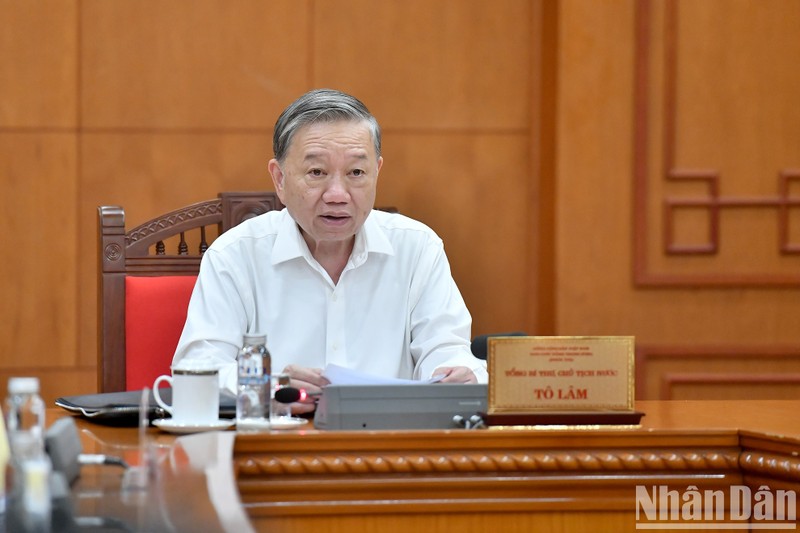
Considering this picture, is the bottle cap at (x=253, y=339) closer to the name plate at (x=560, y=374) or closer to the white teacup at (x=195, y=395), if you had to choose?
the white teacup at (x=195, y=395)

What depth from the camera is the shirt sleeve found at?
247 centimetres

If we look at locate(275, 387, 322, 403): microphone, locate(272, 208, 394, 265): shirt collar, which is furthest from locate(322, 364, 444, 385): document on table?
locate(272, 208, 394, 265): shirt collar

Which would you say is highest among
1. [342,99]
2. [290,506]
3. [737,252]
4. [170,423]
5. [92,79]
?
[92,79]

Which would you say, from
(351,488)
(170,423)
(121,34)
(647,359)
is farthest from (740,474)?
(121,34)

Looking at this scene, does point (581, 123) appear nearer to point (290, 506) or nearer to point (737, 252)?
point (737, 252)

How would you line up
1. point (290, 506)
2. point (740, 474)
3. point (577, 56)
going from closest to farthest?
point (290, 506), point (740, 474), point (577, 56)

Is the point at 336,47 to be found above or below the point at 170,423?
above

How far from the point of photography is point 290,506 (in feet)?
5.37

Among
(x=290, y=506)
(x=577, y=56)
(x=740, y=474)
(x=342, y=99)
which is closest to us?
(x=290, y=506)

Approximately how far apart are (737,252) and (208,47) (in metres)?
1.89

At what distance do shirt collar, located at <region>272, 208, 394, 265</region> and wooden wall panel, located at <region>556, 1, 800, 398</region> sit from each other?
1165mm

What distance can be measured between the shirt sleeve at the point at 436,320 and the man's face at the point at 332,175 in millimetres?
268

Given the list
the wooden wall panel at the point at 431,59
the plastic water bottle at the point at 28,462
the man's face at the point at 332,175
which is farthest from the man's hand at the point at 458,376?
the wooden wall panel at the point at 431,59

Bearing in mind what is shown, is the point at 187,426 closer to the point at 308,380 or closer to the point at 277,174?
the point at 308,380
